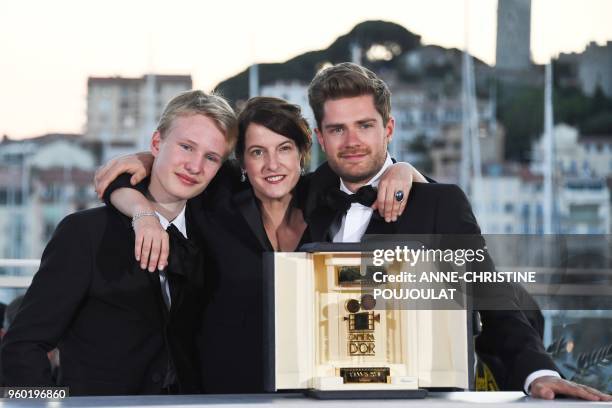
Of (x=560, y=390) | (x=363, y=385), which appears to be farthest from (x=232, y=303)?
(x=560, y=390)

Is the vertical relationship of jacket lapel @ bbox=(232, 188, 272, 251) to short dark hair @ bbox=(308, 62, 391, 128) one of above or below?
below

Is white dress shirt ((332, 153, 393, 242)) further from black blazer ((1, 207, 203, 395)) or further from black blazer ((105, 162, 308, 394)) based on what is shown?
black blazer ((1, 207, 203, 395))

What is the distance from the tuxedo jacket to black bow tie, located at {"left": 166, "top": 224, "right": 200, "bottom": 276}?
0.24 m

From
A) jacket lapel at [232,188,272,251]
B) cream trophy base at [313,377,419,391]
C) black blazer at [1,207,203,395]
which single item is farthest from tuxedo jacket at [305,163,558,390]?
black blazer at [1,207,203,395]

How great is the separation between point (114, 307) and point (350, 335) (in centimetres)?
58

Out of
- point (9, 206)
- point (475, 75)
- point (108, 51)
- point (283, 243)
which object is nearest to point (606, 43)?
point (475, 75)

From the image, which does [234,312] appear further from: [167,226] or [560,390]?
[560,390]

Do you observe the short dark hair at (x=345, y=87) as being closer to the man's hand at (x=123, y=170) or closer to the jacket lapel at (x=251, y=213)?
the jacket lapel at (x=251, y=213)

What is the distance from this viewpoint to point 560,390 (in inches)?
64.8

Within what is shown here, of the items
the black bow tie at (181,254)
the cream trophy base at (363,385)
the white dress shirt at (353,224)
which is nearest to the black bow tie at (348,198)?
the white dress shirt at (353,224)

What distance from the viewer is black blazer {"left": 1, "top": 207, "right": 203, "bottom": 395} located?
2004mm

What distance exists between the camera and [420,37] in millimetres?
31031

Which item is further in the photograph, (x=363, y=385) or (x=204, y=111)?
(x=204, y=111)

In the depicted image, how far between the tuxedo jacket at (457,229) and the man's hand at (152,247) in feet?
1.07
